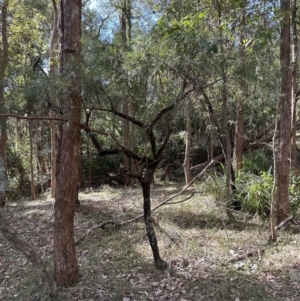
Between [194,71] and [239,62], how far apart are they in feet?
1.76

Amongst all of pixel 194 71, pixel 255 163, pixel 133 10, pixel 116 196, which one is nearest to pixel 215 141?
pixel 255 163

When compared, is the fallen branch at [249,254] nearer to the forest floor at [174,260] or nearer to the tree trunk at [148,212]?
the forest floor at [174,260]

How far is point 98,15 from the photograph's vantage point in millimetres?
8172

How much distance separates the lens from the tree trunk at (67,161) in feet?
9.58

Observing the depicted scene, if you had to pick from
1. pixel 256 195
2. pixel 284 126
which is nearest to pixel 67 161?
pixel 284 126

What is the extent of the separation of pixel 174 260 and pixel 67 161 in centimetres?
174

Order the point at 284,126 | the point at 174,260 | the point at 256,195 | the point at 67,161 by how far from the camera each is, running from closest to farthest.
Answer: the point at 67,161 < the point at 174,260 < the point at 284,126 < the point at 256,195

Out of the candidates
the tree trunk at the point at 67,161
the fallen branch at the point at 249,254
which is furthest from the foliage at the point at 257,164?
the tree trunk at the point at 67,161

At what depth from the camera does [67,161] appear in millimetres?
3090

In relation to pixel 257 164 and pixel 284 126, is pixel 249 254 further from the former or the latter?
pixel 257 164

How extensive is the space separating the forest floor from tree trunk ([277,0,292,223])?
0.36m

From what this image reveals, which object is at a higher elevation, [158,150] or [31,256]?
[158,150]

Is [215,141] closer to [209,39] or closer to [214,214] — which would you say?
[214,214]

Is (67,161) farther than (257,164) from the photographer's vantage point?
No
